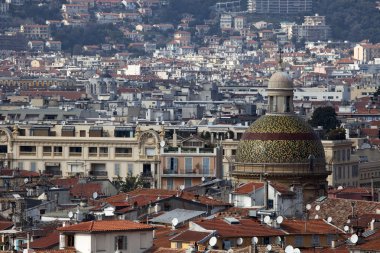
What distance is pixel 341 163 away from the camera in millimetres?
65375

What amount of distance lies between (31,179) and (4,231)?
17547 mm

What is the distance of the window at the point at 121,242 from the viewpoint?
104 ft

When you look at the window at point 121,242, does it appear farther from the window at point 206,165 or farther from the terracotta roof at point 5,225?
the window at point 206,165

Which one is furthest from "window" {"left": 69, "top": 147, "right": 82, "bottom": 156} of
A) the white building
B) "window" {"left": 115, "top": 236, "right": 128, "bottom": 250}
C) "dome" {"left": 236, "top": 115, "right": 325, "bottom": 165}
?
"window" {"left": 115, "top": 236, "right": 128, "bottom": 250}

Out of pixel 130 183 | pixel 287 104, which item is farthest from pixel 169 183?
pixel 287 104

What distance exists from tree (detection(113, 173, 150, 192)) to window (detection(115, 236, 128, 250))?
27.1m

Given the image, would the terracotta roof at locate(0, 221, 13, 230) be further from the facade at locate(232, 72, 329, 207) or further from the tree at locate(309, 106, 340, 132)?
the tree at locate(309, 106, 340, 132)

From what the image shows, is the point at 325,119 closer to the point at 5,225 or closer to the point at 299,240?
the point at 5,225

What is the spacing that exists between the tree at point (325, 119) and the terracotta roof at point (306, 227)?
161ft

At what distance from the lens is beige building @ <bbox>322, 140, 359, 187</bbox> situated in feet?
209

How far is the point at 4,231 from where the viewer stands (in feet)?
126

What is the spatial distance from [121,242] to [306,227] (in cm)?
588

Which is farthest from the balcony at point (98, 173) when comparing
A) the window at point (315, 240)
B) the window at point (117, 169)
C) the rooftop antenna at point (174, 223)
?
the window at point (315, 240)

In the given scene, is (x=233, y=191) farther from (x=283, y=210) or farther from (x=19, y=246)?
(x=19, y=246)
